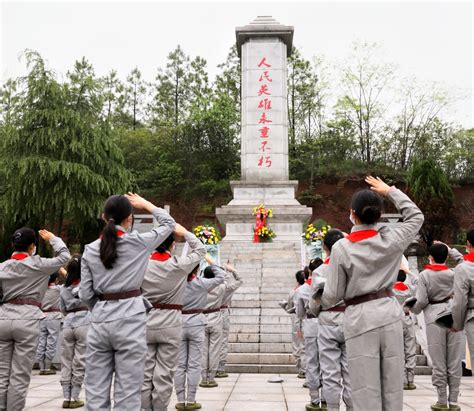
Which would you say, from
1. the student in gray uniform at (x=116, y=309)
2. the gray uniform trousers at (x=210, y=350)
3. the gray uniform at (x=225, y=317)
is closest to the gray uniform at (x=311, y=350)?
the gray uniform trousers at (x=210, y=350)

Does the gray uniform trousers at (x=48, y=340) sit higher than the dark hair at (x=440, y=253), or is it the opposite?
the dark hair at (x=440, y=253)

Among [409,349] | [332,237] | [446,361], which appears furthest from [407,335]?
[332,237]

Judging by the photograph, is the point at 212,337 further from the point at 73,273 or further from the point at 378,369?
the point at 378,369

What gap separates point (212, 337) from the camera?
6.79 metres

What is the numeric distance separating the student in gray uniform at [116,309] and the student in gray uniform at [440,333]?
311 cm

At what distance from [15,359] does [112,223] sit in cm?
187

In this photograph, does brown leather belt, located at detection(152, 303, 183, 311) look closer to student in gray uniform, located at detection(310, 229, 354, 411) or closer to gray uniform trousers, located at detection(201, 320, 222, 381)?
student in gray uniform, located at detection(310, 229, 354, 411)

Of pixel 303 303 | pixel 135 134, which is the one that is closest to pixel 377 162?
pixel 135 134

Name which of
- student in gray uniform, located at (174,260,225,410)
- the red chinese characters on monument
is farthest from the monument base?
student in gray uniform, located at (174,260,225,410)

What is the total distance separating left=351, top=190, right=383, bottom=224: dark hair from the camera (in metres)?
3.12

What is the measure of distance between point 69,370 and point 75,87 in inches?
551

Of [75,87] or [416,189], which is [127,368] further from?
[416,189]

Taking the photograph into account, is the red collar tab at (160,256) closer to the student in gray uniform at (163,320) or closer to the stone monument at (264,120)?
the student in gray uniform at (163,320)

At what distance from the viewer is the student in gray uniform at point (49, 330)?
27.5 feet
